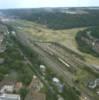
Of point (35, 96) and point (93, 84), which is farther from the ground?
point (35, 96)

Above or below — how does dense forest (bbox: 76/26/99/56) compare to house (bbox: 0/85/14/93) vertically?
below

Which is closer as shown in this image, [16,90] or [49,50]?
[16,90]

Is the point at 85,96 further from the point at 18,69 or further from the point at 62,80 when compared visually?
the point at 18,69

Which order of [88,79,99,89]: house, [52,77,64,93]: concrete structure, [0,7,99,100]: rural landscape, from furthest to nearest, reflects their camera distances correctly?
1. [88,79,99,89]: house
2. [52,77,64,93]: concrete structure
3. [0,7,99,100]: rural landscape

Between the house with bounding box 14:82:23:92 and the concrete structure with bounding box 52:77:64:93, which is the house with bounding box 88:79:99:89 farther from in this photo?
the house with bounding box 14:82:23:92

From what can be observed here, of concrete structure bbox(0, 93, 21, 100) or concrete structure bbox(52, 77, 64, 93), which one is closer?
concrete structure bbox(0, 93, 21, 100)

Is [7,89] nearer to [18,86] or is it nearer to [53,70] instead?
[18,86]

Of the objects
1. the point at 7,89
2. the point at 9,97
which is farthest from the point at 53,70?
the point at 9,97

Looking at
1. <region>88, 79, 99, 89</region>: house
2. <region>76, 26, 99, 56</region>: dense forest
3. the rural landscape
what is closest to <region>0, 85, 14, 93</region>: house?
the rural landscape

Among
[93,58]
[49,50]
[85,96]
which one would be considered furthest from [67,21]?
[85,96]

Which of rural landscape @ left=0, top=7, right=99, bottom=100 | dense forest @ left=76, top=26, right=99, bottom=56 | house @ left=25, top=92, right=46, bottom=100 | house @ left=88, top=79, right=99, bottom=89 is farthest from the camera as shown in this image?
dense forest @ left=76, top=26, right=99, bottom=56

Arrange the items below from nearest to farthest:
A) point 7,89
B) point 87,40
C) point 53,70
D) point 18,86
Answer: point 7,89 → point 18,86 → point 53,70 → point 87,40
